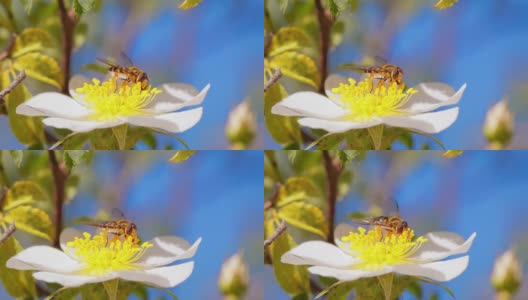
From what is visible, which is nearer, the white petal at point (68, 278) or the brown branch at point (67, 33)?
the white petal at point (68, 278)

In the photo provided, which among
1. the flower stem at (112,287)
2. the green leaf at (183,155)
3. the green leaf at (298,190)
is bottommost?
the flower stem at (112,287)

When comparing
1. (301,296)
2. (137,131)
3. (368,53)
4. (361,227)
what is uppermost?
(368,53)

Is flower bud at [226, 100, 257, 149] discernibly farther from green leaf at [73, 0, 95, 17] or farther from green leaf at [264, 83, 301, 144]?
green leaf at [73, 0, 95, 17]

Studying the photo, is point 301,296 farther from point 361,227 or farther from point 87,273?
point 87,273

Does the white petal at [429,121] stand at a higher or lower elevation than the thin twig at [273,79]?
lower

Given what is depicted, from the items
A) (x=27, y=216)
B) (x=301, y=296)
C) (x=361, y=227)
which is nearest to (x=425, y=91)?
(x=361, y=227)

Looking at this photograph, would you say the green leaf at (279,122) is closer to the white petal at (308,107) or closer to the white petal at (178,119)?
the white petal at (308,107)

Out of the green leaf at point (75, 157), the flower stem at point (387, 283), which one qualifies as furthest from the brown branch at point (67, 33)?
the flower stem at point (387, 283)
